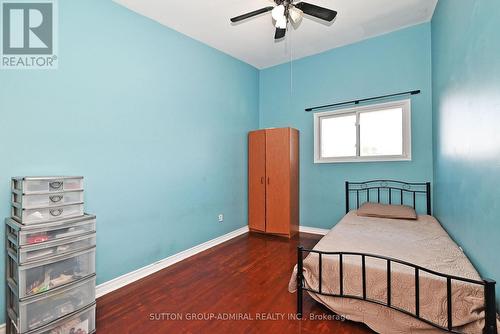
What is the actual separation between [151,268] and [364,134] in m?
3.38

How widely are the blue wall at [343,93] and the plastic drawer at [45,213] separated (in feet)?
10.2

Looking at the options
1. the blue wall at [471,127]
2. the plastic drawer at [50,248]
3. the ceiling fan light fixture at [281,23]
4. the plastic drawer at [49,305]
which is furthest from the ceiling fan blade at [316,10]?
the plastic drawer at [49,305]

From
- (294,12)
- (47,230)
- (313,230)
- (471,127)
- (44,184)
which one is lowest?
(313,230)

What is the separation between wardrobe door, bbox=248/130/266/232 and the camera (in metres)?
3.83

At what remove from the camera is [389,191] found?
126 inches

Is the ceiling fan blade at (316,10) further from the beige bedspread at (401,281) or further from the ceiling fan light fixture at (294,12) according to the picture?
the beige bedspread at (401,281)

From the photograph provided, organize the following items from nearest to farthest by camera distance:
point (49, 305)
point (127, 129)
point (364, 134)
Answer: point (49, 305)
point (127, 129)
point (364, 134)

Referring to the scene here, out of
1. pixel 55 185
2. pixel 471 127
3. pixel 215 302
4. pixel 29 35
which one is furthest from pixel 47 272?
pixel 471 127

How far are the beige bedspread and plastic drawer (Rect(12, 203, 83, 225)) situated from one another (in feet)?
5.81

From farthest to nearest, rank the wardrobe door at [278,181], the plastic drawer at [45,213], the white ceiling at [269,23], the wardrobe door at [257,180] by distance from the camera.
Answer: the wardrobe door at [257,180]
the wardrobe door at [278,181]
the white ceiling at [269,23]
the plastic drawer at [45,213]

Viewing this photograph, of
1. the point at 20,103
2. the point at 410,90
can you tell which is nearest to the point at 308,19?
the point at 410,90

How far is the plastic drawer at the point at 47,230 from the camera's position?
4.63 ft

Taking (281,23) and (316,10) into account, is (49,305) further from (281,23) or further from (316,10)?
(316,10)

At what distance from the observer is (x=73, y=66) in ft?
6.51
